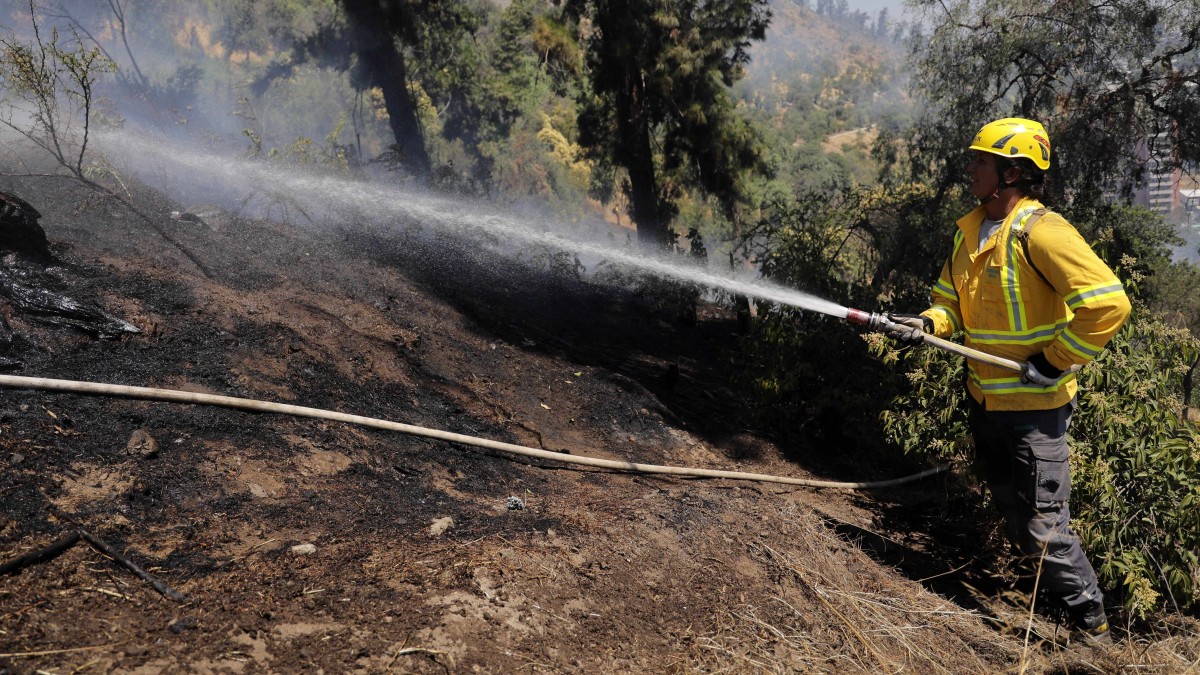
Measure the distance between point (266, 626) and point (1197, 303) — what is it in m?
15.5

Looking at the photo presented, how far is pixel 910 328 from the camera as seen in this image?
12.1 ft

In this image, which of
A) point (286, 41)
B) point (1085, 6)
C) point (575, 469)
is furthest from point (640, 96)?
point (286, 41)

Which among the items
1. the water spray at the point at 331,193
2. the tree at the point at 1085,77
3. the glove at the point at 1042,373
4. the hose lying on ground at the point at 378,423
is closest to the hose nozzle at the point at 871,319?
the glove at the point at 1042,373

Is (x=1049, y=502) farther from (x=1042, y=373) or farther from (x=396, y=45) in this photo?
(x=396, y=45)

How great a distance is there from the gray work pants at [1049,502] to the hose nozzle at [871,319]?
625 mm

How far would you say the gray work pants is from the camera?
355 centimetres

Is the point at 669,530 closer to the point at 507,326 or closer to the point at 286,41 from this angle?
the point at 507,326

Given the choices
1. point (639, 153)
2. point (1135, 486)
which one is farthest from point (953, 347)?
point (639, 153)

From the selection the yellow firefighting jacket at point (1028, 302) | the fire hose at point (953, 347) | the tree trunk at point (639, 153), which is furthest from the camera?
the tree trunk at point (639, 153)

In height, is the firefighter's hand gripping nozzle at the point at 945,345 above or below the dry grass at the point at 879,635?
above

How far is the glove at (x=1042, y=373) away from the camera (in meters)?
3.45

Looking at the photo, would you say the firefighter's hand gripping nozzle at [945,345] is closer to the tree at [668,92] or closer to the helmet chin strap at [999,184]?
the helmet chin strap at [999,184]

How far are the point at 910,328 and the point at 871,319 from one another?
0.58ft

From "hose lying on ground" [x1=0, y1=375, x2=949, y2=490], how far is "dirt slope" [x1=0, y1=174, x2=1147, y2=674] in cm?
7
